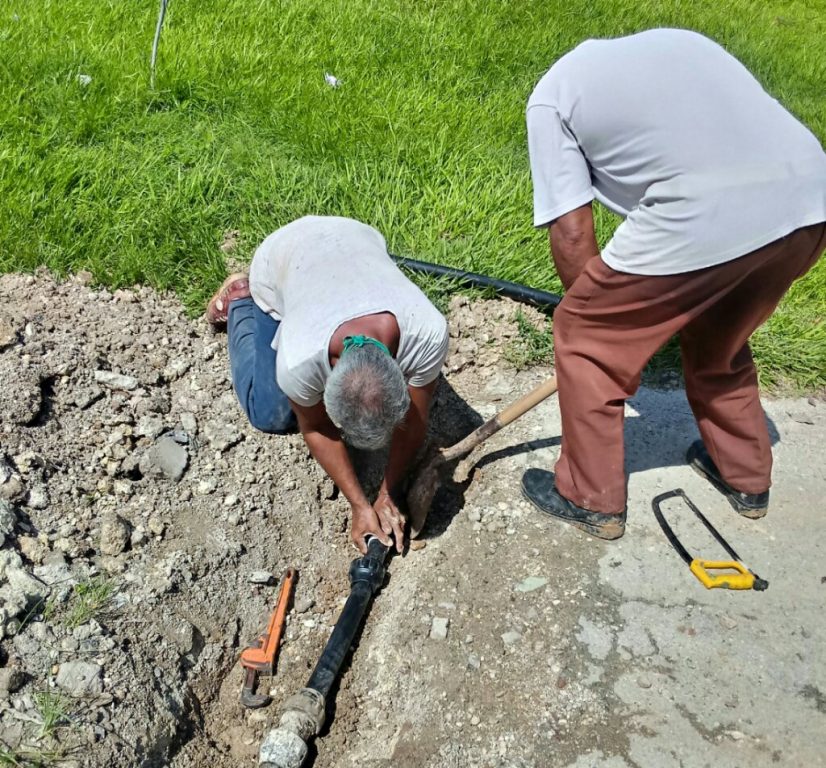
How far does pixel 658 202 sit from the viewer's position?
2.21 meters

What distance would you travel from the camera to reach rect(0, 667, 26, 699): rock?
6.81ft

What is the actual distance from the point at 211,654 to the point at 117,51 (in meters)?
3.52

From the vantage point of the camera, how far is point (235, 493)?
2990 mm

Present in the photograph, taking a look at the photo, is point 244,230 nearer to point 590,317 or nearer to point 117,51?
point 117,51

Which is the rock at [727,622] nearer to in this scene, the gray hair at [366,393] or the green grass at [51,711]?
the gray hair at [366,393]

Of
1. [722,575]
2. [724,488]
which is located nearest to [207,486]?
[722,575]

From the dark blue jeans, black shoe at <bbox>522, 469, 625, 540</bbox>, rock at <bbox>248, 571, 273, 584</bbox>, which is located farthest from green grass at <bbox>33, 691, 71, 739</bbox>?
black shoe at <bbox>522, 469, 625, 540</bbox>

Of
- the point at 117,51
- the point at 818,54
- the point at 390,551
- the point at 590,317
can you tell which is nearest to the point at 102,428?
the point at 390,551

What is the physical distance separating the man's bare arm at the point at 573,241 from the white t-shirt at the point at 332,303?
1.41 ft

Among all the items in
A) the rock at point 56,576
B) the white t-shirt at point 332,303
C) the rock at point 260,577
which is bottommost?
the rock at point 260,577

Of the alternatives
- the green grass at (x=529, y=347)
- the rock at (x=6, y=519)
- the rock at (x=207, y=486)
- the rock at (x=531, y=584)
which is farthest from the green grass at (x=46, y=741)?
the green grass at (x=529, y=347)

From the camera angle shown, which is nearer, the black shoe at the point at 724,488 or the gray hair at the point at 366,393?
the gray hair at the point at 366,393

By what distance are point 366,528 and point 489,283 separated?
1479 millimetres

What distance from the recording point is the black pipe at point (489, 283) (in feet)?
12.3
